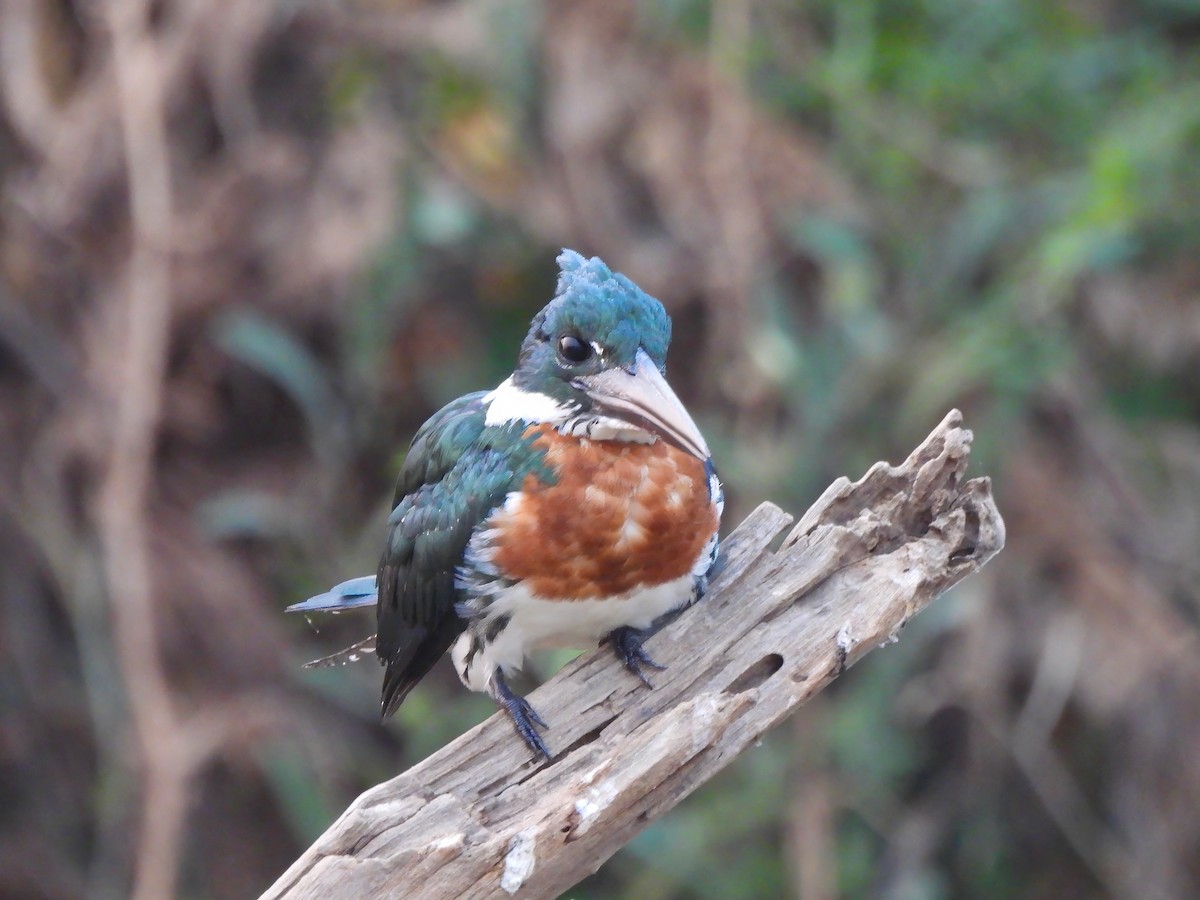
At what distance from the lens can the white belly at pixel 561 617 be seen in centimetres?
253

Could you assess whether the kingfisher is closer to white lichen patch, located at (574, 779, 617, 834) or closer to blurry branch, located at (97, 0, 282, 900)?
white lichen patch, located at (574, 779, 617, 834)

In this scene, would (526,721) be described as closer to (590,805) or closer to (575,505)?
(590,805)

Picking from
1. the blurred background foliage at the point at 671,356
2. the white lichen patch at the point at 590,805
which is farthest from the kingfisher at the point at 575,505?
the blurred background foliage at the point at 671,356

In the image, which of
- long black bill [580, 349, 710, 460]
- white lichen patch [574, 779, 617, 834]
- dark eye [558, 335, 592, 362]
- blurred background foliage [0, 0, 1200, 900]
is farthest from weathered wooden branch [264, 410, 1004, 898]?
blurred background foliage [0, 0, 1200, 900]

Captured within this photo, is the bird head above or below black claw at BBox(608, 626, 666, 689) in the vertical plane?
above

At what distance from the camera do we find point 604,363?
98.7 inches

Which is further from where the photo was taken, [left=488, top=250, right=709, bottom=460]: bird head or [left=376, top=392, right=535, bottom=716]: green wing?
[left=376, top=392, right=535, bottom=716]: green wing

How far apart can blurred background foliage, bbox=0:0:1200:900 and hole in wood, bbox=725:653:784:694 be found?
6.29ft

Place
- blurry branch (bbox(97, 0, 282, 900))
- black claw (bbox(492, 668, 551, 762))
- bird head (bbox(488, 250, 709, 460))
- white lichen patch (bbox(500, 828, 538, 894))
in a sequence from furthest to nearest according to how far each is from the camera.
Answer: blurry branch (bbox(97, 0, 282, 900)) < bird head (bbox(488, 250, 709, 460)) < black claw (bbox(492, 668, 551, 762)) < white lichen patch (bbox(500, 828, 538, 894))

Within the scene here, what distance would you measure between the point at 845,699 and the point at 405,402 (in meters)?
1.92

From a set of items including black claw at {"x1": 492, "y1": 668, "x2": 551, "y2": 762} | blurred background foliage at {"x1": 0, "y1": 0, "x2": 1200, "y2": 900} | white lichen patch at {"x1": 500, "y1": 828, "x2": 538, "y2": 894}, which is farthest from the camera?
blurred background foliage at {"x1": 0, "y1": 0, "x2": 1200, "y2": 900}

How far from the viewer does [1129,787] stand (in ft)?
15.0

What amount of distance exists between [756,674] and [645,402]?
0.49m

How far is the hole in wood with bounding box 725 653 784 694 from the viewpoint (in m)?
2.35
